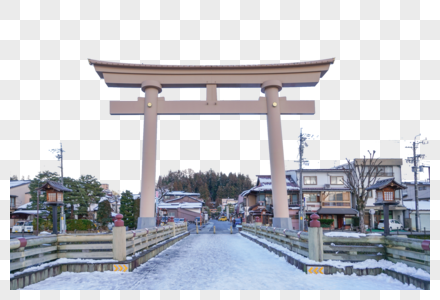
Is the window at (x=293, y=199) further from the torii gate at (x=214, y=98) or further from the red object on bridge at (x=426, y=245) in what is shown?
the red object on bridge at (x=426, y=245)

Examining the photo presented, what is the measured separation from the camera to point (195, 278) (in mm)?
7312

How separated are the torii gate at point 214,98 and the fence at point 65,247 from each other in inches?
239

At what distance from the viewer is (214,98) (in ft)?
48.8

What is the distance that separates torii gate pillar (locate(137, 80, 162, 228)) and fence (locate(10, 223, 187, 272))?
454cm

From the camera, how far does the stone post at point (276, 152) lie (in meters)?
14.6

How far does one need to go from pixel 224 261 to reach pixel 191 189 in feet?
321

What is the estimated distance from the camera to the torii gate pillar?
14375mm

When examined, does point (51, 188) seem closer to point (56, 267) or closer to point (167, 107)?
point (56, 267)

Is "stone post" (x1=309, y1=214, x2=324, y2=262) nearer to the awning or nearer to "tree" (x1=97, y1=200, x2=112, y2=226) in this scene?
the awning

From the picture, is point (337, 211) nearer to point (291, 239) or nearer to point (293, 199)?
point (293, 199)

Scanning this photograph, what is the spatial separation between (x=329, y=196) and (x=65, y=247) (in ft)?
110

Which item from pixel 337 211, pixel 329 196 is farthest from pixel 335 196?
pixel 337 211

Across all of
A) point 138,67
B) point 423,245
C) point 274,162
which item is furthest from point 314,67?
point 423,245

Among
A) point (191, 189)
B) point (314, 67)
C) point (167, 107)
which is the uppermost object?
point (314, 67)
